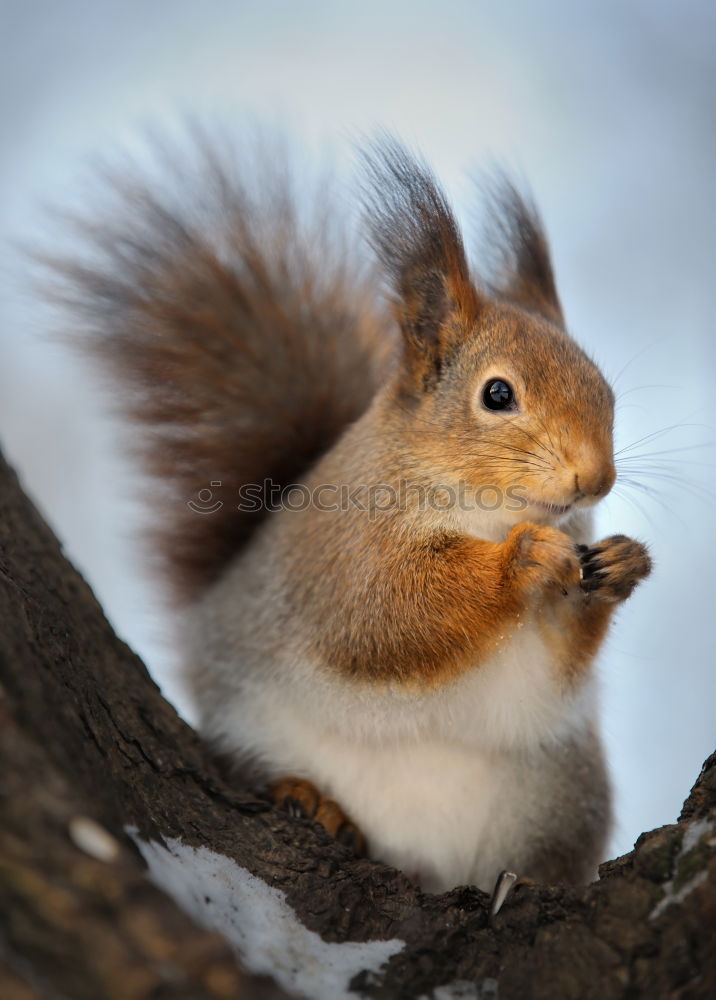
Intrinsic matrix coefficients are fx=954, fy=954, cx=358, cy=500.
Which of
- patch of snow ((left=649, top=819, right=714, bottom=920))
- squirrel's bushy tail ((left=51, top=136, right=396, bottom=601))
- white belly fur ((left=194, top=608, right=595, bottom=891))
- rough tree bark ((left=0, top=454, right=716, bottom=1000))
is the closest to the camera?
rough tree bark ((left=0, top=454, right=716, bottom=1000))

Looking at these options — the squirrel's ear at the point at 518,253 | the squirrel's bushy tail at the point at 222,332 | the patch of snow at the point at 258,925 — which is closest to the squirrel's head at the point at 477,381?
the squirrel's ear at the point at 518,253

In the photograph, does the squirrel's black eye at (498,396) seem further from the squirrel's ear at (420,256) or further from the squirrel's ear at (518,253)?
the squirrel's ear at (518,253)

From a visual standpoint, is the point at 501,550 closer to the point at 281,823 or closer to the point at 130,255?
the point at 281,823

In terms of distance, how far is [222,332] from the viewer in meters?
1.84

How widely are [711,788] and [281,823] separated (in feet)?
1.81

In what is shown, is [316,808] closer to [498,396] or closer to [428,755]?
[428,755]

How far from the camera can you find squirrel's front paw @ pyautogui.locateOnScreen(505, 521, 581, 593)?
1313 mm

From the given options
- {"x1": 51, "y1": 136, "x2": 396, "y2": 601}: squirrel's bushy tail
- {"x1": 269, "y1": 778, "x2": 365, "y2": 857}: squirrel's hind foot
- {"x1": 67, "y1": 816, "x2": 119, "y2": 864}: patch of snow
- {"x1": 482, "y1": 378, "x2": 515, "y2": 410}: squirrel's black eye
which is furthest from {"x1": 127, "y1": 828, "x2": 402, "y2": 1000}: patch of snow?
{"x1": 51, "y1": 136, "x2": 396, "y2": 601}: squirrel's bushy tail

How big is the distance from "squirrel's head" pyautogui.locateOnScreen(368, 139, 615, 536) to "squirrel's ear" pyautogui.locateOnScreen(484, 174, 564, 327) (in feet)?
0.69

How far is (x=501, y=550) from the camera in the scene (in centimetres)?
138

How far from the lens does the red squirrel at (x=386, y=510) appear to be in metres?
1.40

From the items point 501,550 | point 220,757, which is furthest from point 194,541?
point 501,550

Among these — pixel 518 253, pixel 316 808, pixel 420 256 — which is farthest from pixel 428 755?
pixel 518 253

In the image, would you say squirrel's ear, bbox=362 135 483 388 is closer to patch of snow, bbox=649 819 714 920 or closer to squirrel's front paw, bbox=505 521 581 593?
squirrel's front paw, bbox=505 521 581 593
